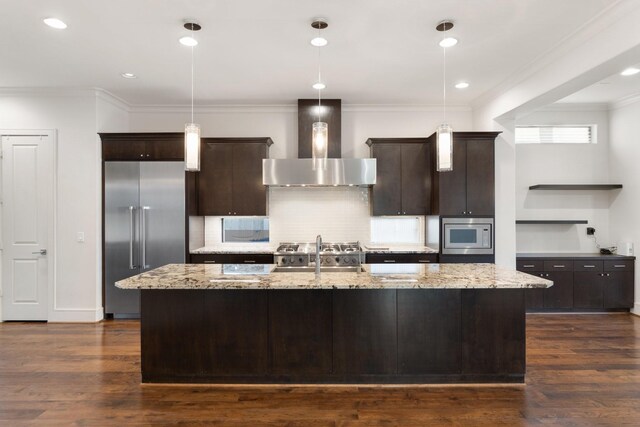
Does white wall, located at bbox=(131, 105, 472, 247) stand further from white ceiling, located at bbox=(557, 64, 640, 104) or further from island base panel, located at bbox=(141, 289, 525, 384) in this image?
island base panel, located at bbox=(141, 289, 525, 384)

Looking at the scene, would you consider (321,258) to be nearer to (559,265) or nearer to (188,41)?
(188,41)

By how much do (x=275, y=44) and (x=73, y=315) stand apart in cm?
424

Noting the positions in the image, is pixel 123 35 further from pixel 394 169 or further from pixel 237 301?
pixel 394 169

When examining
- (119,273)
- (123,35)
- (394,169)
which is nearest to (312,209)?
(394,169)

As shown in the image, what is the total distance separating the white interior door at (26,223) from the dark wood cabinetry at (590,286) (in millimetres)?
6511

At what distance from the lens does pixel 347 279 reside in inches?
115

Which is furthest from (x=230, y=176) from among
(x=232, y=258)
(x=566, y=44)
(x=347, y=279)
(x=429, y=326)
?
(x=566, y=44)

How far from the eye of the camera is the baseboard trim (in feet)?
16.5

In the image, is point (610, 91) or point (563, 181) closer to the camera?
point (610, 91)

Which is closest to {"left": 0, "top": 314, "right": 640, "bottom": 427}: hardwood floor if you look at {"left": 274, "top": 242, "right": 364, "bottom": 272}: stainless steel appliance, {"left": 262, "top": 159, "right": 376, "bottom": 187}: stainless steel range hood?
{"left": 274, "top": 242, "right": 364, "bottom": 272}: stainless steel appliance

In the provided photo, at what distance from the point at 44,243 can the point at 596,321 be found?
7.21m

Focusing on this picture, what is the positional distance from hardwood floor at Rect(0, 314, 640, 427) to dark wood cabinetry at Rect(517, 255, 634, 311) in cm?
149

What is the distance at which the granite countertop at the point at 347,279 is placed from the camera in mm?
2736

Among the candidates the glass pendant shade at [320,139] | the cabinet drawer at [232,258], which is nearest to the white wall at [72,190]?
the cabinet drawer at [232,258]
